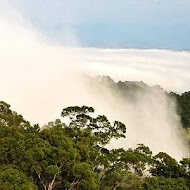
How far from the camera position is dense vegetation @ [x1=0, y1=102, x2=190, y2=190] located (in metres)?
23.8

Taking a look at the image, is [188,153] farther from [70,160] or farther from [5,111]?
[70,160]

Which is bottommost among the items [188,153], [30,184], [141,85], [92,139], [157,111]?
[30,184]

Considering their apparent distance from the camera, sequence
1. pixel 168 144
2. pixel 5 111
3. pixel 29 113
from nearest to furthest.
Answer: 1. pixel 5 111
2. pixel 168 144
3. pixel 29 113

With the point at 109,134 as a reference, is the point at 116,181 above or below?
below

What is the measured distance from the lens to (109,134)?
2878 cm

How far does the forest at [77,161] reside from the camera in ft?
78.3

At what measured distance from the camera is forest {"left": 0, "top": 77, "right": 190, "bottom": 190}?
23.9m

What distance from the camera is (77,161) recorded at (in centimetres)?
2514

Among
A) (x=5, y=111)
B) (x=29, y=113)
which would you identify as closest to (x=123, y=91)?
(x=29, y=113)

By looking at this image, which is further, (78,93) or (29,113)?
(78,93)

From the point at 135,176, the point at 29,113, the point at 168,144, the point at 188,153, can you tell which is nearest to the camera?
the point at 135,176

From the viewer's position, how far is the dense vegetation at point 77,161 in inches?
939

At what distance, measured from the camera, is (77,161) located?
25.1 m

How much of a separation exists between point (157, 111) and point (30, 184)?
84.5m
